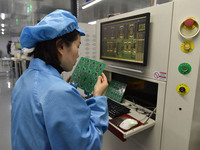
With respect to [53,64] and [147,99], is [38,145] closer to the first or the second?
[53,64]

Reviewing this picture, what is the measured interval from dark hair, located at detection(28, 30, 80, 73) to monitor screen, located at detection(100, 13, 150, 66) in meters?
0.53

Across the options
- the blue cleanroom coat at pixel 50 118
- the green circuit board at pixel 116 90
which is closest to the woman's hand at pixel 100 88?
the blue cleanroom coat at pixel 50 118

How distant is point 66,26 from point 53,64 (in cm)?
21

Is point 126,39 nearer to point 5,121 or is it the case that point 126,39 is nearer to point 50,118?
point 50,118

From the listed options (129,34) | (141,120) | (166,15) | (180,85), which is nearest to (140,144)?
(141,120)

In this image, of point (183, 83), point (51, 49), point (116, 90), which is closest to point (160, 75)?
point (183, 83)

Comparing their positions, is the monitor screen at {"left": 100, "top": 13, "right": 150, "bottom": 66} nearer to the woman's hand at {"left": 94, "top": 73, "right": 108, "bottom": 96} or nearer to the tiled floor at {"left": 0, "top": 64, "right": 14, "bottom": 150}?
the woman's hand at {"left": 94, "top": 73, "right": 108, "bottom": 96}

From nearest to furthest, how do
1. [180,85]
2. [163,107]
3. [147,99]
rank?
[180,85] → [163,107] → [147,99]

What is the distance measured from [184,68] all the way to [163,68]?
14cm

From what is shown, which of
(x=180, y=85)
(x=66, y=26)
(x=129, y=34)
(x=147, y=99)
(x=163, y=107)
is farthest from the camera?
(x=147, y=99)

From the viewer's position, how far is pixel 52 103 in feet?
1.87

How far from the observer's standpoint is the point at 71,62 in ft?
2.64

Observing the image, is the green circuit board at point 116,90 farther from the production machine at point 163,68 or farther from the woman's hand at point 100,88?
the woman's hand at point 100,88

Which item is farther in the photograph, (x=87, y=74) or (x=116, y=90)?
(x=116, y=90)
